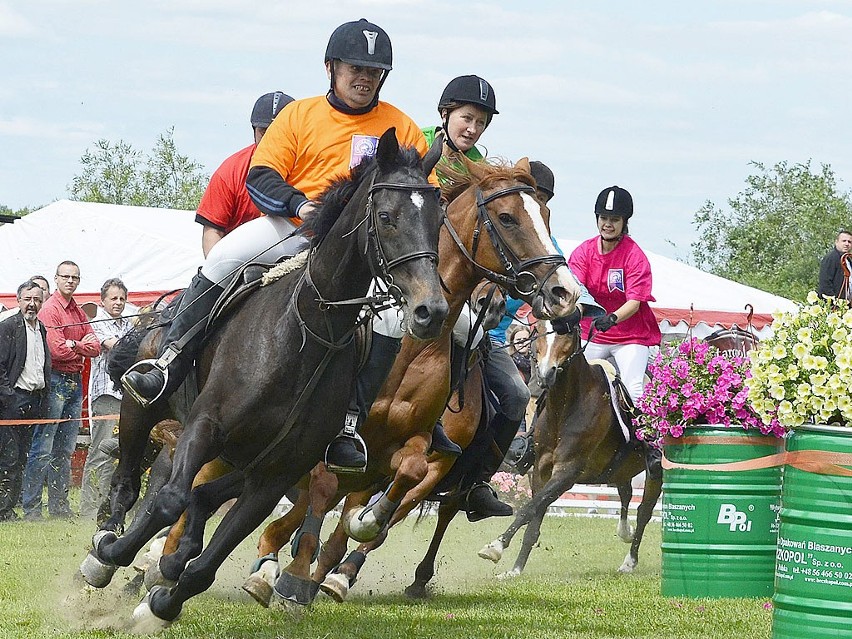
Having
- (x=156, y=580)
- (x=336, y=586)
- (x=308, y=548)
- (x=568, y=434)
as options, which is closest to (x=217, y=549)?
(x=156, y=580)

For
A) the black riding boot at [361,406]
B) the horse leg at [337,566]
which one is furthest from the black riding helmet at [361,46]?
the horse leg at [337,566]

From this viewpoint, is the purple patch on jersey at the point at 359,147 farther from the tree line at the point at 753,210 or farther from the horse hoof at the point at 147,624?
the tree line at the point at 753,210

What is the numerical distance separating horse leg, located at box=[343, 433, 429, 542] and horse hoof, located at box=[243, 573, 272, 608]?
1.88 ft

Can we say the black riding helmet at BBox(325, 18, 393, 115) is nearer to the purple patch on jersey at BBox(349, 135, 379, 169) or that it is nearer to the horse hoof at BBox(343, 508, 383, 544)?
the purple patch on jersey at BBox(349, 135, 379, 169)

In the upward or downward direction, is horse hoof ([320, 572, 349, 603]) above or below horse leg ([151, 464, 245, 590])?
below

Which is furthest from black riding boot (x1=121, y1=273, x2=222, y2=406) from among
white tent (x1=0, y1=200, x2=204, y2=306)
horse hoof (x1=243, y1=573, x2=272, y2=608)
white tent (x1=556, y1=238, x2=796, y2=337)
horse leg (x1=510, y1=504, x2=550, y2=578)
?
white tent (x1=556, y1=238, x2=796, y2=337)

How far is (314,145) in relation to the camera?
280 inches

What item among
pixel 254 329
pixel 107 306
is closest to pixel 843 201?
pixel 107 306

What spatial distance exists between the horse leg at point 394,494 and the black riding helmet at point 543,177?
211 centimetres

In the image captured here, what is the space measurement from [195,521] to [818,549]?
122 inches

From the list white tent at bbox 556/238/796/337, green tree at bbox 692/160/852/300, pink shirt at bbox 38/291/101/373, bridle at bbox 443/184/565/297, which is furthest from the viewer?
green tree at bbox 692/160/852/300

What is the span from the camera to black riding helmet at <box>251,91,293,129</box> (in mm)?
9289

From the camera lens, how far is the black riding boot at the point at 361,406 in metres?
6.54

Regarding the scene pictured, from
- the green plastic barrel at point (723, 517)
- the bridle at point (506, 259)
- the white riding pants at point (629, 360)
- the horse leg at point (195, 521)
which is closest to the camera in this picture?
the horse leg at point (195, 521)
